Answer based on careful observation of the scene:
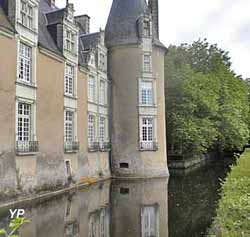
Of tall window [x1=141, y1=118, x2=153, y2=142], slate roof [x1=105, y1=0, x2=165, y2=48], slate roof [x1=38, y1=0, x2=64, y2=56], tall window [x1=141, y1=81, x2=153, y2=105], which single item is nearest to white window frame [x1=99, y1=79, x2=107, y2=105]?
tall window [x1=141, y1=81, x2=153, y2=105]

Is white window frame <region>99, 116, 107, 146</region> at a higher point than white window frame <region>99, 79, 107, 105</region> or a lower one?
lower

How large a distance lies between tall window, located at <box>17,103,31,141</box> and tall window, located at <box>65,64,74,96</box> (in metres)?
3.84

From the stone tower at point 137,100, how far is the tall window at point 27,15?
956 centimetres

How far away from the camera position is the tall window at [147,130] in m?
23.5

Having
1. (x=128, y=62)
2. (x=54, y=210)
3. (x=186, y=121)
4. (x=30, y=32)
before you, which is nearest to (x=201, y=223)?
(x=54, y=210)

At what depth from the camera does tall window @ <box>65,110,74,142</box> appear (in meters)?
18.2

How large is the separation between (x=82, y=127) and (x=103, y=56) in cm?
654

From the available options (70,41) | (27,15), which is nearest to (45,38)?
(70,41)

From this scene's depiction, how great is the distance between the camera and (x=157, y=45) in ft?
80.0

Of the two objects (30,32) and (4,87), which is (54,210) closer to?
→ (4,87)

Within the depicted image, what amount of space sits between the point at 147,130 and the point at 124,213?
1251cm

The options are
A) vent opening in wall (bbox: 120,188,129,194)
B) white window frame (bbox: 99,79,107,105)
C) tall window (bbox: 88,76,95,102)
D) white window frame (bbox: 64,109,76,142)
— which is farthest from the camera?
white window frame (bbox: 99,79,107,105)

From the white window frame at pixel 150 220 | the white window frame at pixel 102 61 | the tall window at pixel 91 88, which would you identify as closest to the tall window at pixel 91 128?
the tall window at pixel 91 88

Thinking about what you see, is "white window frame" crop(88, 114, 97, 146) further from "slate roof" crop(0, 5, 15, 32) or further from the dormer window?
"slate roof" crop(0, 5, 15, 32)
